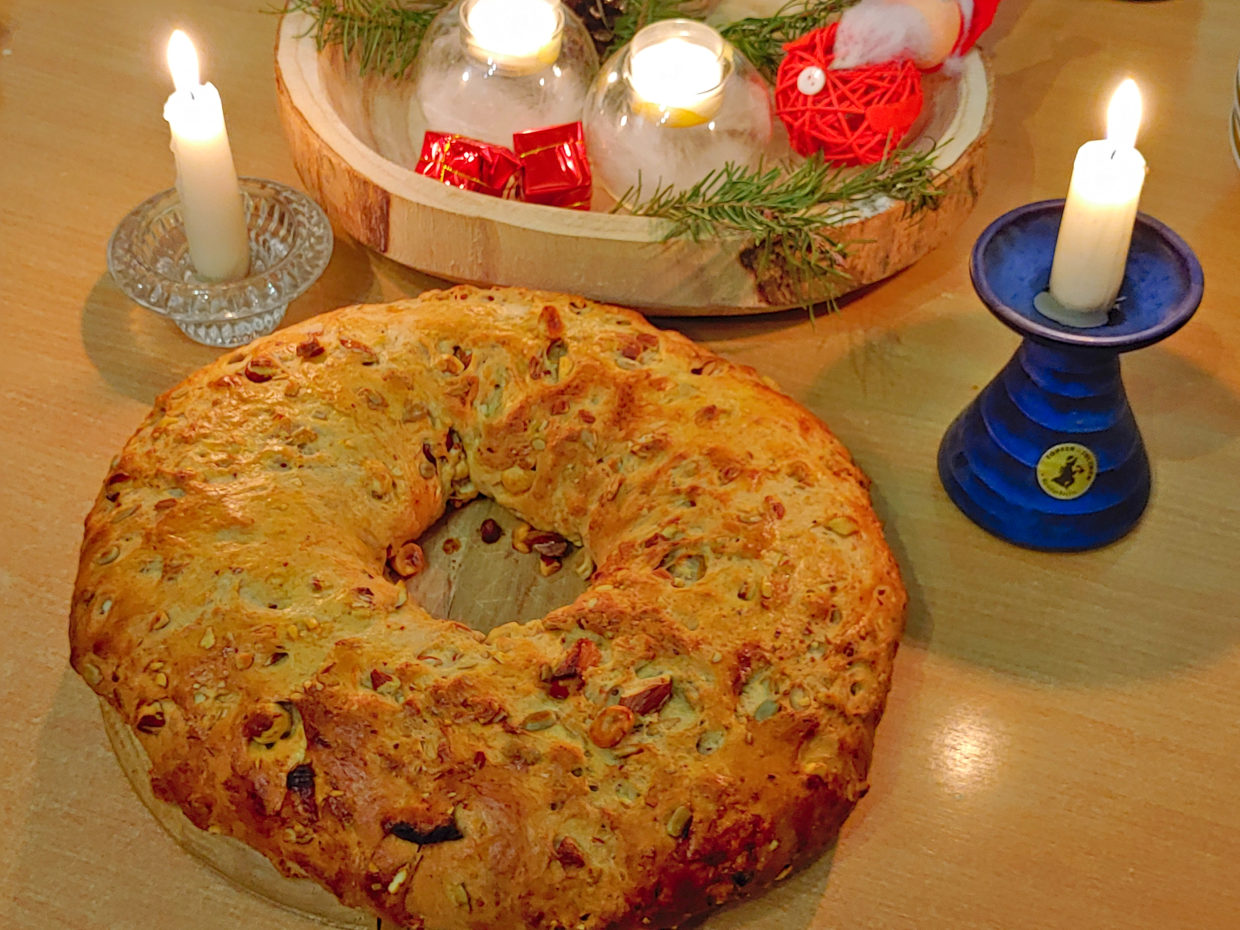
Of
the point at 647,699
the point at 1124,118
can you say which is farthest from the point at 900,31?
the point at 647,699

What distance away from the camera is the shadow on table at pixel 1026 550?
103 cm

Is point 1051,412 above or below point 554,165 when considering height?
below

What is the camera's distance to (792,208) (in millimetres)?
1119

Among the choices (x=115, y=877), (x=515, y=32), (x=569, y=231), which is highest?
(x=515, y=32)

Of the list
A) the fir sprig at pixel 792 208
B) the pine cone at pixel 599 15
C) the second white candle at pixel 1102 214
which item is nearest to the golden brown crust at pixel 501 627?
the fir sprig at pixel 792 208

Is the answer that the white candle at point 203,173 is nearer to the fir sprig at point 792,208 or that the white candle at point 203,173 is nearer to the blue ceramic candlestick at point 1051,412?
the fir sprig at point 792,208

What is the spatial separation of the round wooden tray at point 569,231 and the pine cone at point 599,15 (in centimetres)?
29

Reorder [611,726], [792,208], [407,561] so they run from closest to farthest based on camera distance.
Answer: [611,726], [407,561], [792,208]

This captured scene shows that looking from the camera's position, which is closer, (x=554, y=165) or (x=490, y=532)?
(x=490, y=532)

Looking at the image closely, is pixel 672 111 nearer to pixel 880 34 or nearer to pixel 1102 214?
pixel 880 34

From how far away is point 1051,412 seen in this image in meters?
1.04

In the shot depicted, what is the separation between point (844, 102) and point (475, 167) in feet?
1.14

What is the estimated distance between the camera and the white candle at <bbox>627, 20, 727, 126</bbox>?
3.88 ft

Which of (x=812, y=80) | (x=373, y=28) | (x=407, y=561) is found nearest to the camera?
(x=407, y=561)
